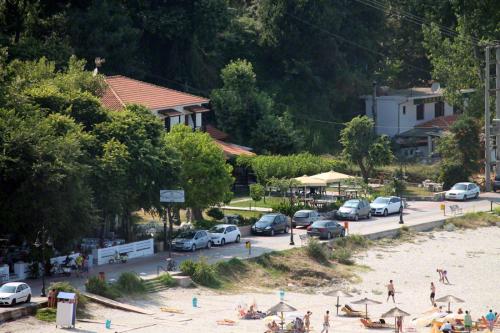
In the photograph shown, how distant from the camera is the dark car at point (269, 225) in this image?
62.2 m

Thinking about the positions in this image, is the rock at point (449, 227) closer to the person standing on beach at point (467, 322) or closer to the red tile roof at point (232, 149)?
the red tile roof at point (232, 149)

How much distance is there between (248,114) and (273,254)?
30548mm

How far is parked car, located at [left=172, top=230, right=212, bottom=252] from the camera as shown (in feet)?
185

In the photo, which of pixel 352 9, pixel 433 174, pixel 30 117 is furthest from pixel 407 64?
pixel 30 117

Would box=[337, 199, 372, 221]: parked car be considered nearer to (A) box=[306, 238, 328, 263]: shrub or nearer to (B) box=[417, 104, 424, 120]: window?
(A) box=[306, 238, 328, 263]: shrub

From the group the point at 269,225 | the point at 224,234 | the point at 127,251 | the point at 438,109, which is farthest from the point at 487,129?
the point at 127,251

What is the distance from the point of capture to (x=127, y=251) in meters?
53.9

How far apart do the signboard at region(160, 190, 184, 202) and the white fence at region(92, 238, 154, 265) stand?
253 cm

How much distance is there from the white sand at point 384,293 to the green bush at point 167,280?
0.54 m

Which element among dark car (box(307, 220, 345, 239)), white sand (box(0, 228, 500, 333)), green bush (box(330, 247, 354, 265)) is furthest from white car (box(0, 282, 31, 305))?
dark car (box(307, 220, 345, 239))

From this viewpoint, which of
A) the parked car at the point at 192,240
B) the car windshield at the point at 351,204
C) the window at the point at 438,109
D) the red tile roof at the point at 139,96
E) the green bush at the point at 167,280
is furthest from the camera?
the window at the point at 438,109

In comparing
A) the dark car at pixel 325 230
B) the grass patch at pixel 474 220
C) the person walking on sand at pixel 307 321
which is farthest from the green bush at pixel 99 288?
the grass patch at pixel 474 220

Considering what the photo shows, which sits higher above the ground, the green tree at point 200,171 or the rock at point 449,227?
the green tree at point 200,171

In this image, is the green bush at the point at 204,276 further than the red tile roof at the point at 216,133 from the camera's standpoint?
No
